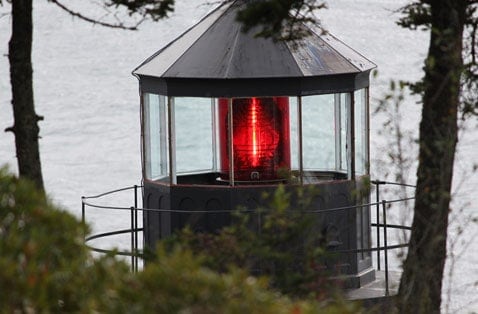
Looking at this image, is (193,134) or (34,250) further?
(193,134)

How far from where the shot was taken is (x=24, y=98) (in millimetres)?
10914

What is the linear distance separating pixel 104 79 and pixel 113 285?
36.1m

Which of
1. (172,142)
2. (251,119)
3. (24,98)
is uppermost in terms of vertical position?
(24,98)

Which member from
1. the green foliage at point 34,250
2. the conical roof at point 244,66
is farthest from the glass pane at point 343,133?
the green foliage at point 34,250

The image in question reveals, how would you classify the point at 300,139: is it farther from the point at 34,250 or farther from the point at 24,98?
the point at 34,250

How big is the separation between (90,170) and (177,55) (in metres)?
23.3

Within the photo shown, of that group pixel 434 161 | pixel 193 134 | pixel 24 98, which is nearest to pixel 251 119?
pixel 193 134

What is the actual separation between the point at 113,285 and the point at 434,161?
534 centimetres

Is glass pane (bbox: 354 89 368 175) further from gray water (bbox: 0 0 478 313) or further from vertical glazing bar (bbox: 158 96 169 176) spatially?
gray water (bbox: 0 0 478 313)

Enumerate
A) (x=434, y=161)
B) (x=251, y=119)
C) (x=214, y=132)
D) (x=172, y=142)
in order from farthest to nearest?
(x=214, y=132) < (x=172, y=142) < (x=251, y=119) < (x=434, y=161)

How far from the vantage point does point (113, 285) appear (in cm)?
425

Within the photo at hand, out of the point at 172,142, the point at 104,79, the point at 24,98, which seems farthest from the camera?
the point at 104,79

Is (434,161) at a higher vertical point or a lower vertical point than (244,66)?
lower

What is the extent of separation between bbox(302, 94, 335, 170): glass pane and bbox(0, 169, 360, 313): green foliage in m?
7.53
